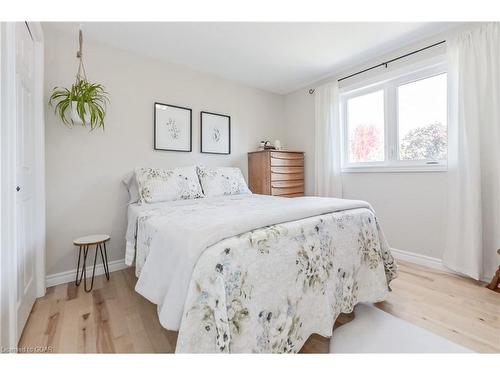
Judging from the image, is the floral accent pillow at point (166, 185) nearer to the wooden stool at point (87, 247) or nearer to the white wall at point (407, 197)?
the wooden stool at point (87, 247)

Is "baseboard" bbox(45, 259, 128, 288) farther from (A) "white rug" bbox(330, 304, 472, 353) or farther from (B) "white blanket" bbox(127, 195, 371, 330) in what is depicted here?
(A) "white rug" bbox(330, 304, 472, 353)

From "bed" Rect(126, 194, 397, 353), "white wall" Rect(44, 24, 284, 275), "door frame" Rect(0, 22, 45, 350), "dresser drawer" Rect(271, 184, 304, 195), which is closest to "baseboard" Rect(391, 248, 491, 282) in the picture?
"bed" Rect(126, 194, 397, 353)

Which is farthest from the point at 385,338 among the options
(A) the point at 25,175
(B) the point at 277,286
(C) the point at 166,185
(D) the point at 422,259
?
(A) the point at 25,175

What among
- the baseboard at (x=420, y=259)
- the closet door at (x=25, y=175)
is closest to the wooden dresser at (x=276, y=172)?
the baseboard at (x=420, y=259)

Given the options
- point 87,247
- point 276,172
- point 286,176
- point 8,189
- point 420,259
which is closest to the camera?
point 8,189

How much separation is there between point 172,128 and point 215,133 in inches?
23.1

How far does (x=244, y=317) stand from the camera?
98 centimetres

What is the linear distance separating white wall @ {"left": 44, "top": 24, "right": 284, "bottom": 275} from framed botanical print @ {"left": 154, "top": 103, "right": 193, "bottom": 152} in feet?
0.21

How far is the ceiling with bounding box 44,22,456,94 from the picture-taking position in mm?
2107

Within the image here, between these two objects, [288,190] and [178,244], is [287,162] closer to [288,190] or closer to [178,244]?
[288,190]

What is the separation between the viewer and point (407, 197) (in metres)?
2.54

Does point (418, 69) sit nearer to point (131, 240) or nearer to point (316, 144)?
point (316, 144)

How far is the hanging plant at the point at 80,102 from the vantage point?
6.61 feet
